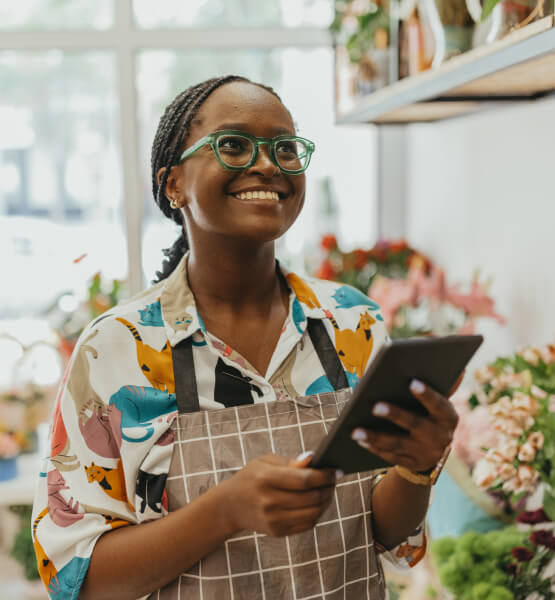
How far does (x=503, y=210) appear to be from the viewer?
1.98m

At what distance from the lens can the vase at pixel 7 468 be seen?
2.41m

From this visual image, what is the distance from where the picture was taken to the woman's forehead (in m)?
0.96

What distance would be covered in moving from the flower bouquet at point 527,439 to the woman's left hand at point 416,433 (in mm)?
448

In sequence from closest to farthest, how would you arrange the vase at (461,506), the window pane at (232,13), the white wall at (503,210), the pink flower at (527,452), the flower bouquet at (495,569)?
the pink flower at (527,452)
the flower bouquet at (495,569)
the vase at (461,506)
the white wall at (503,210)
the window pane at (232,13)

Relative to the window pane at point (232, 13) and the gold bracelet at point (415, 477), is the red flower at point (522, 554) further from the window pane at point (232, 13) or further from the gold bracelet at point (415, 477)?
the window pane at point (232, 13)

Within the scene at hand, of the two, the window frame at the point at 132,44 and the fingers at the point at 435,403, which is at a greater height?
the window frame at the point at 132,44

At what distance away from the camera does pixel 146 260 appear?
9.41 feet

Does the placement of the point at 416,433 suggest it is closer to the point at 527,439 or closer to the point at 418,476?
the point at 418,476

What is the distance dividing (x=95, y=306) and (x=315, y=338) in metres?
1.74

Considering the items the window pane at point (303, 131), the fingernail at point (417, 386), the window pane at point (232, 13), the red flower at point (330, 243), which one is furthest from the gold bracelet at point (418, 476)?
the window pane at point (232, 13)

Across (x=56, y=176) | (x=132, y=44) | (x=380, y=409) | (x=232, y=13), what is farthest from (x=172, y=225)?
(x=380, y=409)

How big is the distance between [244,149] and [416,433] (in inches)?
17.8

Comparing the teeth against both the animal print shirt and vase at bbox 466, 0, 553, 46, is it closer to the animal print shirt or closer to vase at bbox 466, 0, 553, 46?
the animal print shirt

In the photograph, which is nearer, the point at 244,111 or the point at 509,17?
the point at 244,111
